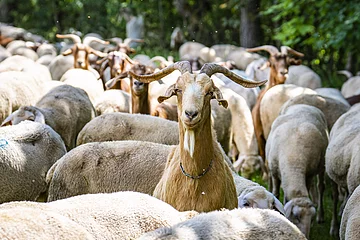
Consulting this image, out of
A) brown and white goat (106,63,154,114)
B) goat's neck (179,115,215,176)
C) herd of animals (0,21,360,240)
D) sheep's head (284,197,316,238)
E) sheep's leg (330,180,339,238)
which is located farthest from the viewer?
brown and white goat (106,63,154,114)

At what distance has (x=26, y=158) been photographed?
7.35 meters

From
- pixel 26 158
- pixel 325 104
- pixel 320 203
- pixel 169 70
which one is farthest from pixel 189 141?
pixel 325 104

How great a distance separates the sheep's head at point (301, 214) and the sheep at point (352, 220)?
4.54 ft

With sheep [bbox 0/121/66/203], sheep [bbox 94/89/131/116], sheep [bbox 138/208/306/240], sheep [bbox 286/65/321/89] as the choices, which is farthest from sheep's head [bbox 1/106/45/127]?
sheep [bbox 286/65/321/89]

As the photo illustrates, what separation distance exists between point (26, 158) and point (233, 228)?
3.71m

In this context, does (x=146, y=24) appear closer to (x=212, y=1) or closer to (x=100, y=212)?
(x=212, y=1)

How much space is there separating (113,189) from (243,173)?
14.8 feet

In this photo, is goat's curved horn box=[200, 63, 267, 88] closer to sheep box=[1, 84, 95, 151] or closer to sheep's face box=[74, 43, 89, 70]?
sheep box=[1, 84, 95, 151]

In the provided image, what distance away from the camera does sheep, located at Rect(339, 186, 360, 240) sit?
5488 millimetres

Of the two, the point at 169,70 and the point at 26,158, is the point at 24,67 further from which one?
the point at 169,70

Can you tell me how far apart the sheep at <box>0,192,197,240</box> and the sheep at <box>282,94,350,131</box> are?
6.93 m

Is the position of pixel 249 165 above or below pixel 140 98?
below

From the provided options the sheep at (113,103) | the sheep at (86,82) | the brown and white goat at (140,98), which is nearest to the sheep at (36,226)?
the brown and white goat at (140,98)

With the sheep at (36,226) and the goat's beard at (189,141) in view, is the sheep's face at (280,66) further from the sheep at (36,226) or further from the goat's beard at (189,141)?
the sheep at (36,226)
